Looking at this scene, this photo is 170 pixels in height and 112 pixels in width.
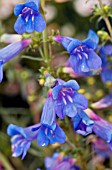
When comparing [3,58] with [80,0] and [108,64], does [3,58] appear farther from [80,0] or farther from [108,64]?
[80,0]

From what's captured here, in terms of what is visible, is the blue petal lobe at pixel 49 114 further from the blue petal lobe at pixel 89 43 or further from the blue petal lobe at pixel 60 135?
the blue petal lobe at pixel 89 43

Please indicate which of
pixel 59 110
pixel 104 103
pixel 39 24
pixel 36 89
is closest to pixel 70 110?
pixel 59 110

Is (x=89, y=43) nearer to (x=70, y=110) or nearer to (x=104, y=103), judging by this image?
(x=70, y=110)

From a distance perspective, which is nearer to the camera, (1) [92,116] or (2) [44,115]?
(2) [44,115]

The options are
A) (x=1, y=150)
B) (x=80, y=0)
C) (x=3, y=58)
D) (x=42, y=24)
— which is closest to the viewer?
(x=42, y=24)

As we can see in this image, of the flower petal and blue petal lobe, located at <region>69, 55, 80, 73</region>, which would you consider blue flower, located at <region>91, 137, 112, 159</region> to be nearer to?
the flower petal

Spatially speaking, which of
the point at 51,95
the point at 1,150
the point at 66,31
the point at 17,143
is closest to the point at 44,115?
the point at 51,95
